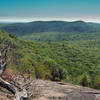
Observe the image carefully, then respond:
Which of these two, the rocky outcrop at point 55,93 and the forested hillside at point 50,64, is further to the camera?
the forested hillside at point 50,64

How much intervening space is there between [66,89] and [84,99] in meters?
3.55

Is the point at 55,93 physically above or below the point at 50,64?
above

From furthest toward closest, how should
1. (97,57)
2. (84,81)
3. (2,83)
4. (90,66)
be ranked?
(97,57), (90,66), (84,81), (2,83)

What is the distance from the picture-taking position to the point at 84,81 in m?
38.6

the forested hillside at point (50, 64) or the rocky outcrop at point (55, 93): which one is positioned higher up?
the rocky outcrop at point (55, 93)

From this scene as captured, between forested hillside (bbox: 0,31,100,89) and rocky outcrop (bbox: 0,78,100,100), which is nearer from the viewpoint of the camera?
rocky outcrop (bbox: 0,78,100,100)

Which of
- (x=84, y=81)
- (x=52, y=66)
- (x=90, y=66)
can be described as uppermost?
(x=52, y=66)

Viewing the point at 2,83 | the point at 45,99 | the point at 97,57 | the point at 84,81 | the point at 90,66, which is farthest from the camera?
the point at 97,57

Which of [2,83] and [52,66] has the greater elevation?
[2,83]

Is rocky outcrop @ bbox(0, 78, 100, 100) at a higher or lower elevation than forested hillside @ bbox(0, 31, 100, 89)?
higher

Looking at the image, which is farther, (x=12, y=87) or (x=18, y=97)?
(x=12, y=87)

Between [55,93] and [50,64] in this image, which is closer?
[55,93]

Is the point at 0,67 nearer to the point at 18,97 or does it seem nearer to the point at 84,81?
the point at 18,97

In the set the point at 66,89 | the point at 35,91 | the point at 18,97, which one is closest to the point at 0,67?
the point at 35,91
